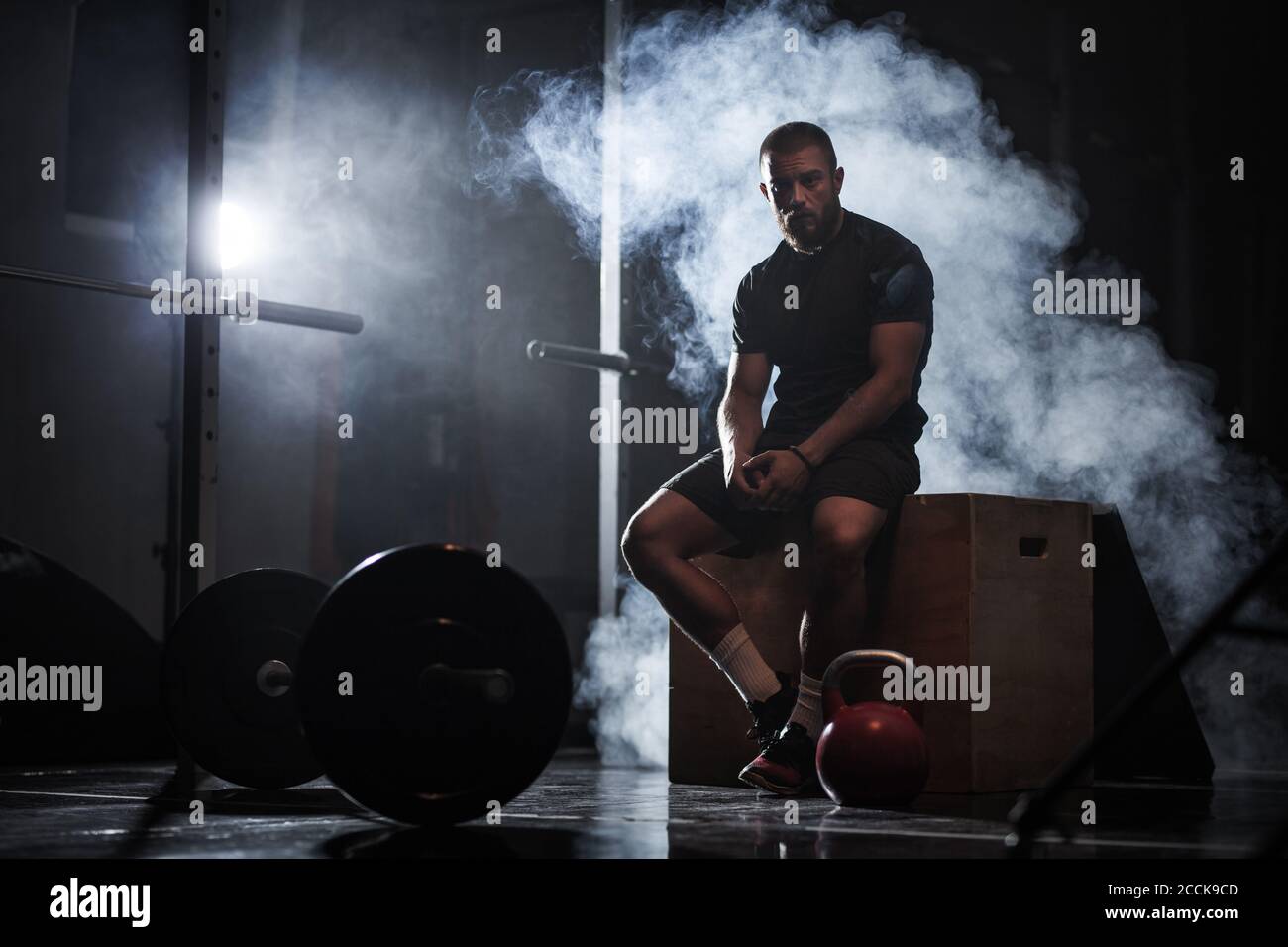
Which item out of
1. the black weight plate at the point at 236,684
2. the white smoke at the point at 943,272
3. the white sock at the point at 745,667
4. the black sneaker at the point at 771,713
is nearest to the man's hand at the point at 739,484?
the white sock at the point at 745,667

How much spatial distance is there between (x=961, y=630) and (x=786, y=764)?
0.44 meters

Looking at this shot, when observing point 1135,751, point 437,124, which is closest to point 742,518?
point 1135,751

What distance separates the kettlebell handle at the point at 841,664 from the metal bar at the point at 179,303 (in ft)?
6.22

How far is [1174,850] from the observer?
5.79 ft

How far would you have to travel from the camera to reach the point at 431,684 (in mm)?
1996

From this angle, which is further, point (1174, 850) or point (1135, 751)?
point (1135, 751)

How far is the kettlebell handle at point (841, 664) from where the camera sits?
2418 mm

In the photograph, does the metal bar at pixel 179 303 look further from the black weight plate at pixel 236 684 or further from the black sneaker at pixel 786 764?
the black sneaker at pixel 786 764

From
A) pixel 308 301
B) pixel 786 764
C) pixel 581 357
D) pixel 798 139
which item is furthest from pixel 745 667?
pixel 308 301

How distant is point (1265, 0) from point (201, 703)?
4.14m

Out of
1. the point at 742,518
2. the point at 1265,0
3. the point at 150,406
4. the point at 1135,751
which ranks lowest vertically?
the point at 1135,751

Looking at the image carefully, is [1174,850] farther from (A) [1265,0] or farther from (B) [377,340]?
(A) [1265,0]

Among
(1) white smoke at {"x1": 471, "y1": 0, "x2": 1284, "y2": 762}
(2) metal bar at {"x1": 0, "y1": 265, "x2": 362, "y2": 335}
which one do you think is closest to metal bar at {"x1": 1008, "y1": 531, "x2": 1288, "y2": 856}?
(1) white smoke at {"x1": 471, "y1": 0, "x2": 1284, "y2": 762}

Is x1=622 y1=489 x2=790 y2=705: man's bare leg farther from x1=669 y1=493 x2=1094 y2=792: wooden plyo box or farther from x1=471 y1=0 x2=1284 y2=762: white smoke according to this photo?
x1=471 y1=0 x2=1284 y2=762: white smoke
